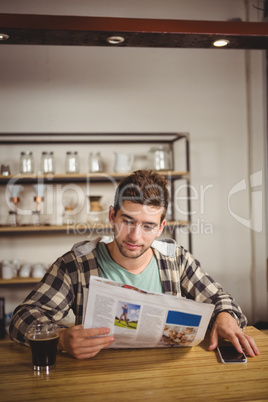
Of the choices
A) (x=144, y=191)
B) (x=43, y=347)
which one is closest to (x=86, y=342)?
(x=43, y=347)

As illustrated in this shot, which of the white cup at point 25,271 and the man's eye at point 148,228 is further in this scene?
the white cup at point 25,271

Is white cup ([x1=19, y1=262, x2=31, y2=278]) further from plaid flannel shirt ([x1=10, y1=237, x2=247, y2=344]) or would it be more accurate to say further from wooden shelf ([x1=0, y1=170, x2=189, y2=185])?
plaid flannel shirt ([x1=10, y1=237, x2=247, y2=344])

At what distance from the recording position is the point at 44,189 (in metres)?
3.60

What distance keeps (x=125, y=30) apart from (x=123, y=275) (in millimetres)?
1419

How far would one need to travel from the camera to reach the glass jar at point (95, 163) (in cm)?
353

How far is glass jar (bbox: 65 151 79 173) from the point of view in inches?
137

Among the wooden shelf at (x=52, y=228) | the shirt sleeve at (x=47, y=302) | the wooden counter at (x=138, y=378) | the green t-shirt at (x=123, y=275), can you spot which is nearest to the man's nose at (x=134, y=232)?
the green t-shirt at (x=123, y=275)

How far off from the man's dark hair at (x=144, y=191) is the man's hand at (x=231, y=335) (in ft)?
1.46

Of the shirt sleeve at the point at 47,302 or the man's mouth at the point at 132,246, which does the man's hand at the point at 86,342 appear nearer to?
the shirt sleeve at the point at 47,302

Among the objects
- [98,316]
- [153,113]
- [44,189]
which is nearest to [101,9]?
[153,113]

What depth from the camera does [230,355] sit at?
135 cm

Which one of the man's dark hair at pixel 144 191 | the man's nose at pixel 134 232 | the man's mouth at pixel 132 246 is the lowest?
the man's mouth at pixel 132 246

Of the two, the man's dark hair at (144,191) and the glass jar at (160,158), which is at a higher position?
the glass jar at (160,158)

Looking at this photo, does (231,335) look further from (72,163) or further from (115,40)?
(72,163)
